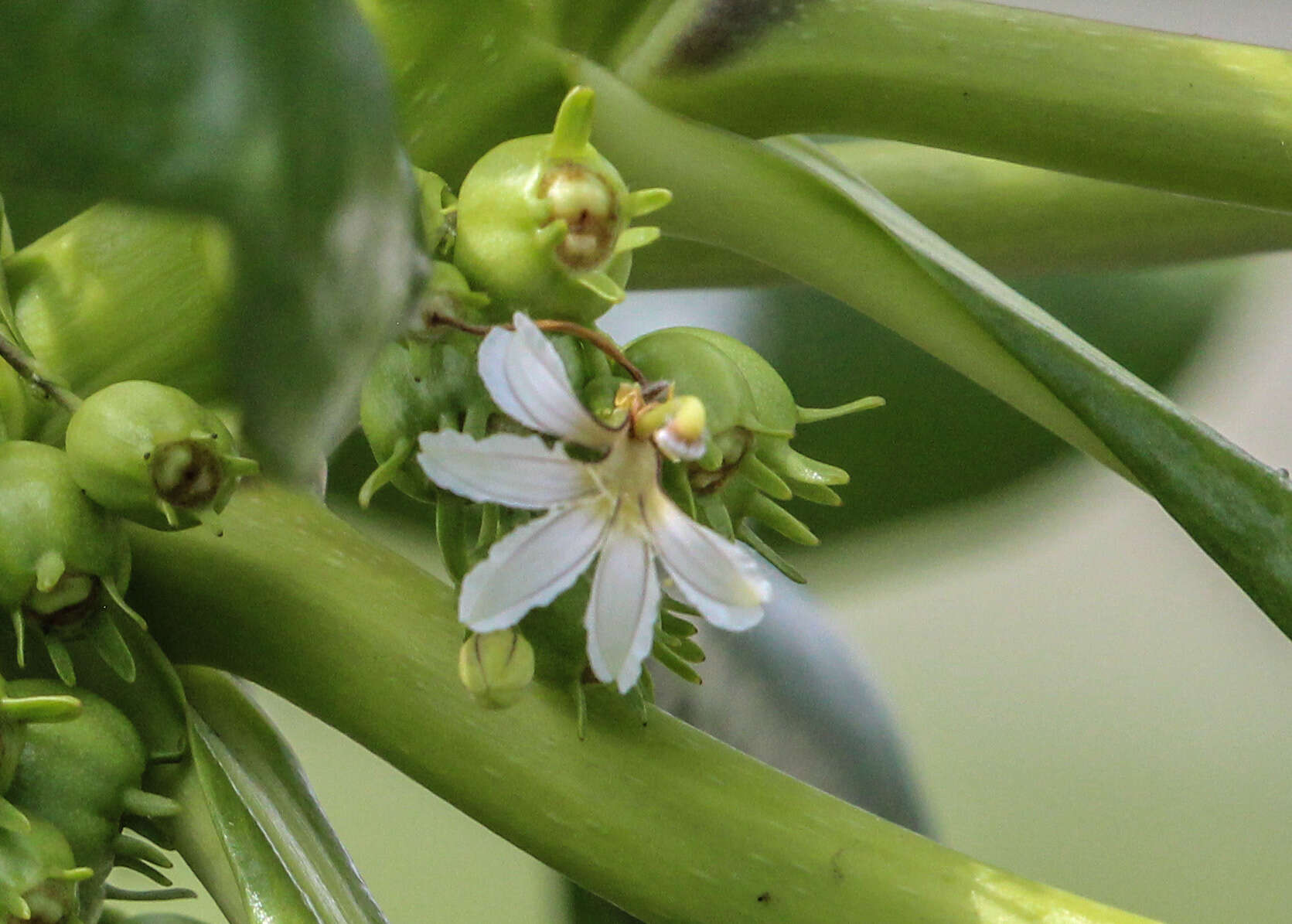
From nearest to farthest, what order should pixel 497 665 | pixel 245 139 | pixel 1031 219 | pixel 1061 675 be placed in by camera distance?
1. pixel 245 139
2. pixel 497 665
3. pixel 1031 219
4. pixel 1061 675

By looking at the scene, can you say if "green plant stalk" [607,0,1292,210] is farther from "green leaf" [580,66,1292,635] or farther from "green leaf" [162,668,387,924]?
"green leaf" [162,668,387,924]

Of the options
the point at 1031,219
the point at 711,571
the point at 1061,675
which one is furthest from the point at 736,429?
the point at 1061,675

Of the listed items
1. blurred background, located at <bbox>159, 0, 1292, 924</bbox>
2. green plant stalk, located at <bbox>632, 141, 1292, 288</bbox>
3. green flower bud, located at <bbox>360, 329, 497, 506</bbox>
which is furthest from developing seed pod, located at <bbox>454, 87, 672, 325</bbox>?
blurred background, located at <bbox>159, 0, 1292, 924</bbox>

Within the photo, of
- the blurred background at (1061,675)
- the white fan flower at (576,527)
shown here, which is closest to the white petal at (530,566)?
the white fan flower at (576,527)

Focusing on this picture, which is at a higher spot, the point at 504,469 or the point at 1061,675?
the point at 504,469

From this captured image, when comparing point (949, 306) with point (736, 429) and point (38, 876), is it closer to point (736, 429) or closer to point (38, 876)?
point (736, 429)
